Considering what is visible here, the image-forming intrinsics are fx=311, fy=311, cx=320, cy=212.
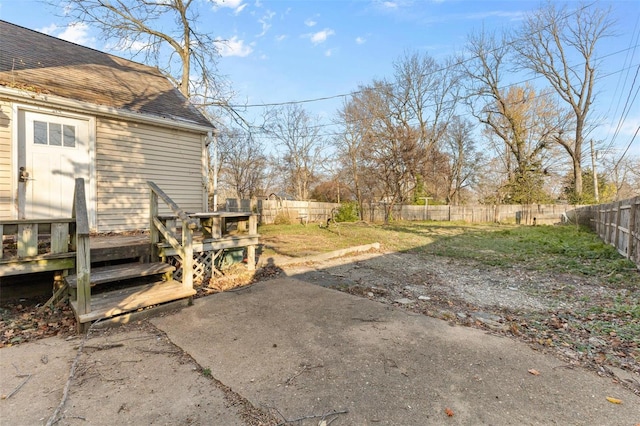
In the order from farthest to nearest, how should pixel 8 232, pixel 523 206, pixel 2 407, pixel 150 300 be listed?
pixel 523 206
pixel 150 300
pixel 8 232
pixel 2 407

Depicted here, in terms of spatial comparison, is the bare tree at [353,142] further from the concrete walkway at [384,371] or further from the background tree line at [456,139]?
the concrete walkway at [384,371]

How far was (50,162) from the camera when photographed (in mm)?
5316

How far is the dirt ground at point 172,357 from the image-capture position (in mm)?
1785

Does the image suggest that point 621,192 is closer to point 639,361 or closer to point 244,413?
point 639,361

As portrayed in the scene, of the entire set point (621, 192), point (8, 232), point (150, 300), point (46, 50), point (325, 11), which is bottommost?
point (150, 300)

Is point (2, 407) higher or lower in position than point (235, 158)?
lower

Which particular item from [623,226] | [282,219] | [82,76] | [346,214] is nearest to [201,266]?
[82,76]

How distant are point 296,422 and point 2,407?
1729 millimetres

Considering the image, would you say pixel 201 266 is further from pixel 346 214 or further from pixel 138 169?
pixel 346 214

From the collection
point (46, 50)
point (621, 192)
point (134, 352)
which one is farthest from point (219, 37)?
point (621, 192)

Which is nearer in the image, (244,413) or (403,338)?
(244,413)

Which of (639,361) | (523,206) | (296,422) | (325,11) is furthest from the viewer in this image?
(523,206)

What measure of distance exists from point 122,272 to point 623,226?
9.61 m

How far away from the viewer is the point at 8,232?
299 cm
